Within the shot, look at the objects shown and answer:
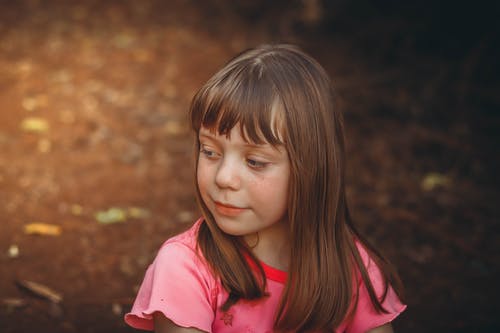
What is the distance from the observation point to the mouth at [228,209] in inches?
76.6

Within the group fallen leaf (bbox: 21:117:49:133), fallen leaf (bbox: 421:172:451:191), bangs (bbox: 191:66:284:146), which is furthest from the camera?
fallen leaf (bbox: 21:117:49:133)

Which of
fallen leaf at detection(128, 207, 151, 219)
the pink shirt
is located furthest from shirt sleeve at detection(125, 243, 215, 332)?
fallen leaf at detection(128, 207, 151, 219)

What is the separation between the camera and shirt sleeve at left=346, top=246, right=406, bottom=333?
219 cm

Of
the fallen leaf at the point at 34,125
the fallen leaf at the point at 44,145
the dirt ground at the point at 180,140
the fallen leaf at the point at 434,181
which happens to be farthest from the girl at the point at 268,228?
the fallen leaf at the point at 34,125

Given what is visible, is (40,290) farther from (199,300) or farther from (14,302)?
(199,300)

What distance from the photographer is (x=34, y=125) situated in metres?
4.59

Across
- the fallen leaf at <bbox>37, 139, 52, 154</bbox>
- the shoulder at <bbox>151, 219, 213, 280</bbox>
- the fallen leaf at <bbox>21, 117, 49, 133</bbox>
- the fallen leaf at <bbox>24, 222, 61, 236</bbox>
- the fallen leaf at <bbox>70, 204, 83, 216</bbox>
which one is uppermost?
the fallen leaf at <bbox>21, 117, 49, 133</bbox>

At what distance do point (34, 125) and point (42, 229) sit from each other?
4.77 feet

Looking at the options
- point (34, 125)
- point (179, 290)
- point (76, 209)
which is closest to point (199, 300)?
point (179, 290)

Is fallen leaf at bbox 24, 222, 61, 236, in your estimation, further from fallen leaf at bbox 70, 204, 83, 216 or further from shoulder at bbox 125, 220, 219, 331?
shoulder at bbox 125, 220, 219, 331

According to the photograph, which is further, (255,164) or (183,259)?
(183,259)

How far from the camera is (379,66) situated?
213 inches

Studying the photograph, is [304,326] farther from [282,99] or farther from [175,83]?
[175,83]

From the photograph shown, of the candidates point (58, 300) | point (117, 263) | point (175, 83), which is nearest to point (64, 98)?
point (175, 83)
